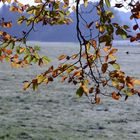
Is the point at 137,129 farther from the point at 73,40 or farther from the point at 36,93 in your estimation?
the point at 73,40

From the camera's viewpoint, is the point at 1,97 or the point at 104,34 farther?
the point at 1,97

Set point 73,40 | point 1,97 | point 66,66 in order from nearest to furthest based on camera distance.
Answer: point 66,66, point 1,97, point 73,40

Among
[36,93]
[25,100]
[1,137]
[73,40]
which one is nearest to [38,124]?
[1,137]

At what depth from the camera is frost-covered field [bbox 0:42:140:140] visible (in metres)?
10.0

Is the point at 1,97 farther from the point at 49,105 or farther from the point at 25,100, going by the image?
the point at 49,105

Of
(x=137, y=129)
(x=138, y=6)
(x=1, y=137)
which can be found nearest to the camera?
(x=138, y=6)

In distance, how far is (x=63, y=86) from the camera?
20.2 m

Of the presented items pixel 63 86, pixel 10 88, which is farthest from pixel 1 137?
pixel 63 86

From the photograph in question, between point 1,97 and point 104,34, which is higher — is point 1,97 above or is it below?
below

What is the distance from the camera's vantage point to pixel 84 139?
9633 mm

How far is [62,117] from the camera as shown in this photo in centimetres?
1227

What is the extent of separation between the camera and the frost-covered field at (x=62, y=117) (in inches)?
395

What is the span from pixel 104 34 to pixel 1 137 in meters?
6.81

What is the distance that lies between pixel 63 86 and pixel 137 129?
9670mm
